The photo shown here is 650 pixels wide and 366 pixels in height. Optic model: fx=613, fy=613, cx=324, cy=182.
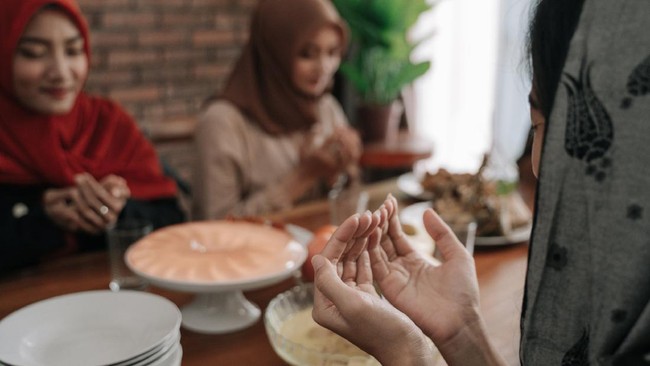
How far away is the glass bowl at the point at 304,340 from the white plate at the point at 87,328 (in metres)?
0.15

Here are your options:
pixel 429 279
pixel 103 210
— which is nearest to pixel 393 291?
pixel 429 279

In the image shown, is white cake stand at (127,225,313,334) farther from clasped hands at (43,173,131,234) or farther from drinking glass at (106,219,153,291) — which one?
clasped hands at (43,173,131,234)

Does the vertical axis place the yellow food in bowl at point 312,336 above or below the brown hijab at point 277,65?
below

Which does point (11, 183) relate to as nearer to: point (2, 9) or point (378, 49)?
point (2, 9)

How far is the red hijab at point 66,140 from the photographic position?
1444mm

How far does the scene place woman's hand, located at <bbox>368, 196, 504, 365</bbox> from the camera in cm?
88

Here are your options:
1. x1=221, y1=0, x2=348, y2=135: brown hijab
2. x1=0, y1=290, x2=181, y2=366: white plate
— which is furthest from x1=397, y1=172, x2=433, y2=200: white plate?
x1=0, y1=290, x2=181, y2=366: white plate

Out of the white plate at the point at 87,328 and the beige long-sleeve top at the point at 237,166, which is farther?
the beige long-sleeve top at the point at 237,166

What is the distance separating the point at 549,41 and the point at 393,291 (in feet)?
1.41

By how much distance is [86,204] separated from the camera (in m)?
1.44

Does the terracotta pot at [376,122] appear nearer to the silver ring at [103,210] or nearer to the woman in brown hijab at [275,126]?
the woman in brown hijab at [275,126]

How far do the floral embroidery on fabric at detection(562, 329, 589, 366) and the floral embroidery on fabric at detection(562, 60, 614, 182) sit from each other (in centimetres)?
19

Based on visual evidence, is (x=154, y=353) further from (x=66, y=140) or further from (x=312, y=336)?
(x=66, y=140)

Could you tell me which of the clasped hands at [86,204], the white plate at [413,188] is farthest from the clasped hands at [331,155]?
the clasped hands at [86,204]
